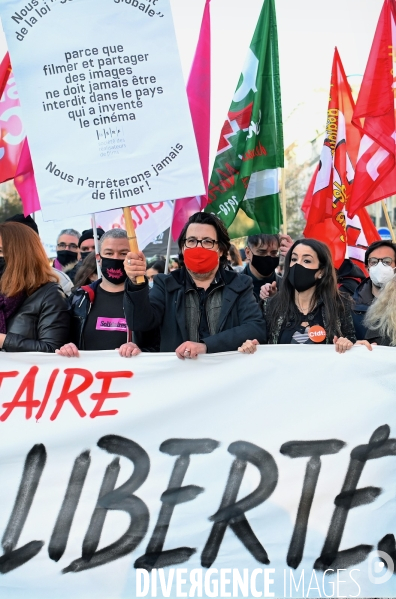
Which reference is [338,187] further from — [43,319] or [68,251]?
[43,319]

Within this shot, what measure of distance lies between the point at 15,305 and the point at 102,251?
599mm

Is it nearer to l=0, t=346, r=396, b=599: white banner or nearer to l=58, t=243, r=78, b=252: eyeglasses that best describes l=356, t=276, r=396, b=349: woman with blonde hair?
l=0, t=346, r=396, b=599: white banner

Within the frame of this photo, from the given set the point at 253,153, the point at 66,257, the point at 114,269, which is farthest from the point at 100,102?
the point at 66,257

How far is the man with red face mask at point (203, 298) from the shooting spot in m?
4.24

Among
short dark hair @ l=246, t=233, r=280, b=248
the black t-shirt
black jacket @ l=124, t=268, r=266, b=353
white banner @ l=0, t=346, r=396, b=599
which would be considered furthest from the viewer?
short dark hair @ l=246, t=233, r=280, b=248

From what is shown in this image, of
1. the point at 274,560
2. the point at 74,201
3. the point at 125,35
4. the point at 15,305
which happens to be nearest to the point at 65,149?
the point at 74,201

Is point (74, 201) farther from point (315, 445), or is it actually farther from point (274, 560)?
point (274, 560)

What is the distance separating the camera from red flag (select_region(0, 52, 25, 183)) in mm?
6531

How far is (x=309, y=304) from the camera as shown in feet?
14.8

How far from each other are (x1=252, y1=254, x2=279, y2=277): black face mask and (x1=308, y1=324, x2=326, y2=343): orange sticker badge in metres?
1.55

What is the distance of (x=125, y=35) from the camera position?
3910 mm

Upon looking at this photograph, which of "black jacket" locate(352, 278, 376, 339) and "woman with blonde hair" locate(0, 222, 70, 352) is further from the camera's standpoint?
"black jacket" locate(352, 278, 376, 339)

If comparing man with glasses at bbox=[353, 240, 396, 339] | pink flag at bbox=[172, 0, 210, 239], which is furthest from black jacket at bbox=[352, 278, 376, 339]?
pink flag at bbox=[172, 0, 210, 239]

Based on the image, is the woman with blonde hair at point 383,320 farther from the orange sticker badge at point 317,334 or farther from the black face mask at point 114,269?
the black face mask at point 114,269
